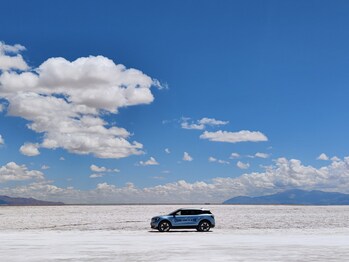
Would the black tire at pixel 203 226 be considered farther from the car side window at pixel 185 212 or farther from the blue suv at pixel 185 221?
the car side window at pixel 185 212

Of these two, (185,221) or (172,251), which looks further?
(185,221)

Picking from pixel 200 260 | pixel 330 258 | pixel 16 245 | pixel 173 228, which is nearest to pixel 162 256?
pixel 200 260

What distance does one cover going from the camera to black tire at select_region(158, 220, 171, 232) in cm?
3650

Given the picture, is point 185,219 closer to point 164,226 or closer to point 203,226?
point 203,226

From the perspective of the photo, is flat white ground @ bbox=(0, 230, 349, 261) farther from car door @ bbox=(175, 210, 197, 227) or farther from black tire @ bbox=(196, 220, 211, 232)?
black tire @ bbox=(196, 220, 211, 232)

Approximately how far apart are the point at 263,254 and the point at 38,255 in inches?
376

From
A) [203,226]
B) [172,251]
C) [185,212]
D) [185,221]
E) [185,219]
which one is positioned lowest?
[172,251]

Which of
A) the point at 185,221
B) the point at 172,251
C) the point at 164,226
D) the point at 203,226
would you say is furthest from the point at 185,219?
the point at 172,251

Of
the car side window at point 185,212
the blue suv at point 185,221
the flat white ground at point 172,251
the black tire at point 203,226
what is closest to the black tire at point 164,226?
the blue suv at point 185,221

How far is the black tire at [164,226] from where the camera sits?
36.5m

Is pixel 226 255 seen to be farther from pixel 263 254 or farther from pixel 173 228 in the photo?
pixel 173 228

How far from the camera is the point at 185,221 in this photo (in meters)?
36.9

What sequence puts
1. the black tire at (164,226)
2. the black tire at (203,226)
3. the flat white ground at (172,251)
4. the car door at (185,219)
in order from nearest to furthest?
the flat white ground at (172,251) → the black tire at (164,226) → the car door at (185,219) → the black tire at (203,226)

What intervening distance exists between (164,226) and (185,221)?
1657 mm
